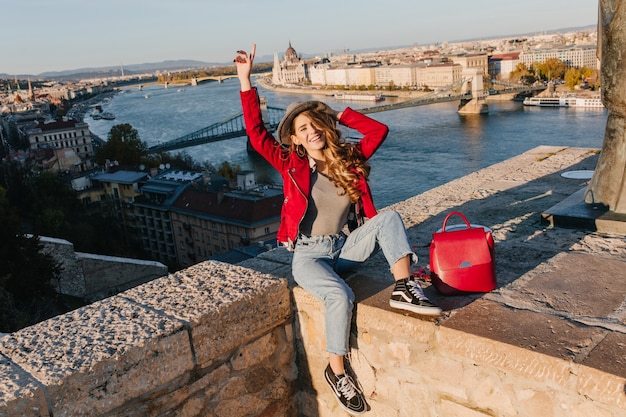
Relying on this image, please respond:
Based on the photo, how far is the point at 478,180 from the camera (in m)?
2.76

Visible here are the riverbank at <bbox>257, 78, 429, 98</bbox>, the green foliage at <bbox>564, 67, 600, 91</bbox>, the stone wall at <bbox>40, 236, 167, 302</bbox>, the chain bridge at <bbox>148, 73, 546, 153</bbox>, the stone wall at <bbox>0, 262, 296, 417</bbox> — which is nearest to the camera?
the stone wall at <bbox>0, 262, 296, 417</bbox>

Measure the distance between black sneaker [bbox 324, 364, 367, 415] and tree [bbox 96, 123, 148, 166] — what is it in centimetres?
2401

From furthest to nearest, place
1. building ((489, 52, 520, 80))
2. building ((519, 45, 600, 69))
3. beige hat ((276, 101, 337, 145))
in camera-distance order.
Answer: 1. building ((489, 52, 520, 80))
2. building ((519, 45, 600, 69))
3. beige hat ((276, 101, 337, 145))

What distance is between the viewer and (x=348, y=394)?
128 centimetres

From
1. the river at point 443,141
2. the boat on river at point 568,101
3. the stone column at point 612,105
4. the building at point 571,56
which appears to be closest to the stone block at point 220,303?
the stone column at point 612,105

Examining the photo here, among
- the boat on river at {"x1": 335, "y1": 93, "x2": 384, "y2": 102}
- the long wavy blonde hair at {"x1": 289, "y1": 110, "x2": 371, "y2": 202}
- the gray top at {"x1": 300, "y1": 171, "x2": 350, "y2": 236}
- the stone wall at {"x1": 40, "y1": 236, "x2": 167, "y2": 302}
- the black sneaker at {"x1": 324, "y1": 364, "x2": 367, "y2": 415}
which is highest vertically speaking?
the long wavy blonde hair at {"x1": 289, "y1": 110, "x2": 371, "y2": 202}

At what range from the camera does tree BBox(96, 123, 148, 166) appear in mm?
24703

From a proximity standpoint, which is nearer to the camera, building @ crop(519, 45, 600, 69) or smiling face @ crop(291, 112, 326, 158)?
smiling face @ crop(291, 112, 326, 158)

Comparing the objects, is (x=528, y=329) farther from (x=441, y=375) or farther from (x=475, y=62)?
(x=475, y=62)

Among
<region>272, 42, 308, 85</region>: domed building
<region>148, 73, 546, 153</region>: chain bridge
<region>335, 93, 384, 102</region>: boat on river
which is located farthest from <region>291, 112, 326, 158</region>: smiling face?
<region>272, 42, 308, 85</region>: domed building

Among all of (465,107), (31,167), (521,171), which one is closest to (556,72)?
(465,107)

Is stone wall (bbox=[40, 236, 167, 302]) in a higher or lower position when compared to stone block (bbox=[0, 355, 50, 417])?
lower

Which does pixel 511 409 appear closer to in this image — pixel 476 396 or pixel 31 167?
pixel 476 396

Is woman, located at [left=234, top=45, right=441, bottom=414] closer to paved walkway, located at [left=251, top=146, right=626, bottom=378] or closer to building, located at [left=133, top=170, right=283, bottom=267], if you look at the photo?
paved walkway, located at [left=251, top=146, right=626, bottom=378]
